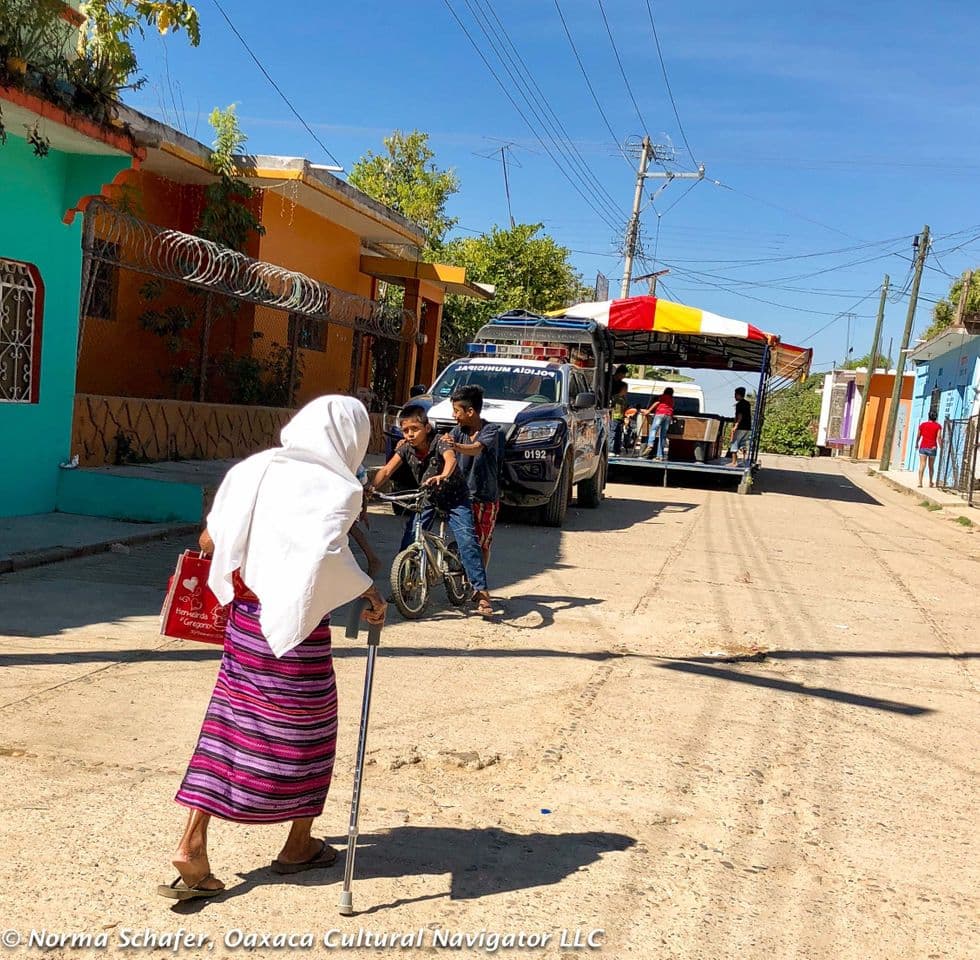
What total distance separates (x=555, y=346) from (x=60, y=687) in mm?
12587

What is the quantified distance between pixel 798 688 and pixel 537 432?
6.35 meters

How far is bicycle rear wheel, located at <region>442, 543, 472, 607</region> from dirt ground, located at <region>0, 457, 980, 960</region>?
183mm

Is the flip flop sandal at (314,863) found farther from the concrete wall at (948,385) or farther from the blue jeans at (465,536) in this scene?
the concrete wall at (948,385)

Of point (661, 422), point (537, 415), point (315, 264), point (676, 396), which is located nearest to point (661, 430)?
point (661, 422)

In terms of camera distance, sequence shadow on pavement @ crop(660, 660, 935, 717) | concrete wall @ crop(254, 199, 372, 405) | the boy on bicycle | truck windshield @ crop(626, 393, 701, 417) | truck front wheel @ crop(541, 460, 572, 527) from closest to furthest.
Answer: shadow on pavement @ crop(660, 660, 935, 717), the boy on bicycle, truck front wheel @ crop(541, 460, 572, 527), concrete wall @ crop(254, 199, 372, 405), truck windshield @ crop(626, 393, 701, 417)

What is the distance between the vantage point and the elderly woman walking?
3.20m

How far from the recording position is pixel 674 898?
3.61 meters

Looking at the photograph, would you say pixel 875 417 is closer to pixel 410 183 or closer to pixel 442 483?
Result: pixel 410 183

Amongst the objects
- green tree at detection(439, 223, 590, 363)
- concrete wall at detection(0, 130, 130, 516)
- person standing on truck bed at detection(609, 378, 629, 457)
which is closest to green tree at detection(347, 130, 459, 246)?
green tree at detection(439, 223, 590, 363)

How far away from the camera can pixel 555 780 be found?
4660mm

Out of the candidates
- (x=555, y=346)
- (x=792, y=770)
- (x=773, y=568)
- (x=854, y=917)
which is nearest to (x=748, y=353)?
(x=555, y=346)

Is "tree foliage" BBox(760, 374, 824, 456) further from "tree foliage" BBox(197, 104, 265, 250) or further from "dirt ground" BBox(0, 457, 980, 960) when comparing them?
"dirt ground" BBox(0, 457, 980, 960)

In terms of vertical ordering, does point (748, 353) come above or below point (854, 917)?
above

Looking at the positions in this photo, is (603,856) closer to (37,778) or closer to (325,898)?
(325,898)
